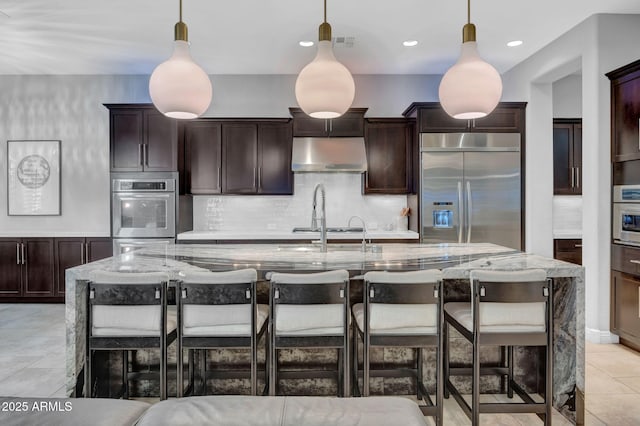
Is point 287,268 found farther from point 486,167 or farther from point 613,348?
point 486,167

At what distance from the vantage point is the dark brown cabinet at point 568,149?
5.77m

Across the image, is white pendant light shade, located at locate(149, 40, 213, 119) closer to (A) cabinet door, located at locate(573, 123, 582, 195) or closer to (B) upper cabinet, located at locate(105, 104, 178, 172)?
(B) upper cabinet, located at locate(105, 104, 178, 172)

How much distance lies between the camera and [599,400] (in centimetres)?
268

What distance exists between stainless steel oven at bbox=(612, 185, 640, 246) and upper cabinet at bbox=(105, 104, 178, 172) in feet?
15.2

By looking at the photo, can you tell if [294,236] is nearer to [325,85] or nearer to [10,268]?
[325,85]

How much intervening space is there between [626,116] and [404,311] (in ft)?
9.68

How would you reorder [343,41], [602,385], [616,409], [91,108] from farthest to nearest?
[91,108], [343,41], [602,385], [616,409]

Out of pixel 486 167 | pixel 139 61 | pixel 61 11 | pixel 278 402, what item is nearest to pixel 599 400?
pixel 278 402

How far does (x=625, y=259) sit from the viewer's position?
357 centimetres

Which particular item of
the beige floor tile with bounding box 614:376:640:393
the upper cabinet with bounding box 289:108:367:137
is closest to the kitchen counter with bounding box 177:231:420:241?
the upper cabinet with bounding box 289:108:367:137

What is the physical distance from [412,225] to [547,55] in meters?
2.43

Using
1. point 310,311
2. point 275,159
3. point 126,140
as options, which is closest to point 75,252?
point 126,140

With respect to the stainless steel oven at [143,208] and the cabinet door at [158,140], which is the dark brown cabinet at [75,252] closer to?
the stainless steel oven at [143,208]

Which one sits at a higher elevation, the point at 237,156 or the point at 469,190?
the point at 237,156
